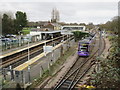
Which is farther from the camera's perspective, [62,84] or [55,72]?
[55,72]

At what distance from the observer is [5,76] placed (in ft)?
32.1

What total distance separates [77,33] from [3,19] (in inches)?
650

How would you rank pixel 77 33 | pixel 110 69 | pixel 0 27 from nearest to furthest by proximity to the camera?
pixel 110 69, pixel 0 27, pixel 77 33

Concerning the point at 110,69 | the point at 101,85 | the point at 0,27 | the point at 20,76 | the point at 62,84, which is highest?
the point at 0,27

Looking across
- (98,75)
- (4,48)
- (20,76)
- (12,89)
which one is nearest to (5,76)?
(20,76)

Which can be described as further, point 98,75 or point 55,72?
point 55,72

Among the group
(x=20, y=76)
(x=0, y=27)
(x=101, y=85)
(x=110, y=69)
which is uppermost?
(x=0, y=27)

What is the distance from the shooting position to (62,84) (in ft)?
32.0

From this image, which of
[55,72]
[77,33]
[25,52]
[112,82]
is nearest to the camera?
[112,82]

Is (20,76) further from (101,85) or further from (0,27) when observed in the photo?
(0,27)

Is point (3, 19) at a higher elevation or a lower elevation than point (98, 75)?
higher

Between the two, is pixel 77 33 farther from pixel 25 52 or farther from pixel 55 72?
pixel 55 72

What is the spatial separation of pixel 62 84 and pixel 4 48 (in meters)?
13.9

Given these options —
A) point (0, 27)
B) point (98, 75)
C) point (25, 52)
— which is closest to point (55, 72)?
point (98, 75)
